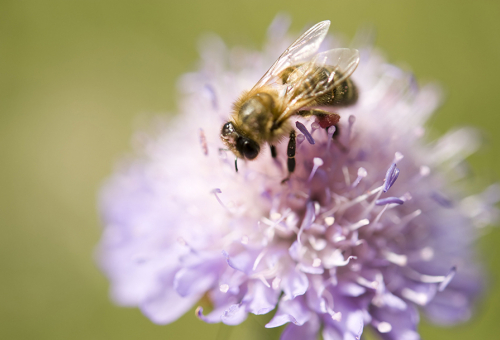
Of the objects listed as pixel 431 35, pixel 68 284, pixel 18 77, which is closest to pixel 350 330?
pixel 68 284

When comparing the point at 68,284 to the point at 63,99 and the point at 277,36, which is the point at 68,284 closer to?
the point at 63,99

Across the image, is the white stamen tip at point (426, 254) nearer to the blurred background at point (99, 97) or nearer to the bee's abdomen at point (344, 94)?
the bee's abdomen at point (344, 94)

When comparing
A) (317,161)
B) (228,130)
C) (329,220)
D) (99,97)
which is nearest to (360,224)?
(329,220)

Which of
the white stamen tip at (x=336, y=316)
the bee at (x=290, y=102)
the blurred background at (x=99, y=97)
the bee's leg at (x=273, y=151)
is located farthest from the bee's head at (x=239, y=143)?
the blurred background at (x=99, y=97)

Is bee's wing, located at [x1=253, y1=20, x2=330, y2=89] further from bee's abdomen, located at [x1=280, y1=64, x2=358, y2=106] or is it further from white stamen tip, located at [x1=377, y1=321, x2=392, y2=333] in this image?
white stamen tip, located at [x1=377, y1=321, x2=392, y2=333]

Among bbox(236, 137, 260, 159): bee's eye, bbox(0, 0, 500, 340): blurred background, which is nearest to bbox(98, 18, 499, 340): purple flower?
bbox(236, 137, 260, 159): bee's eye
